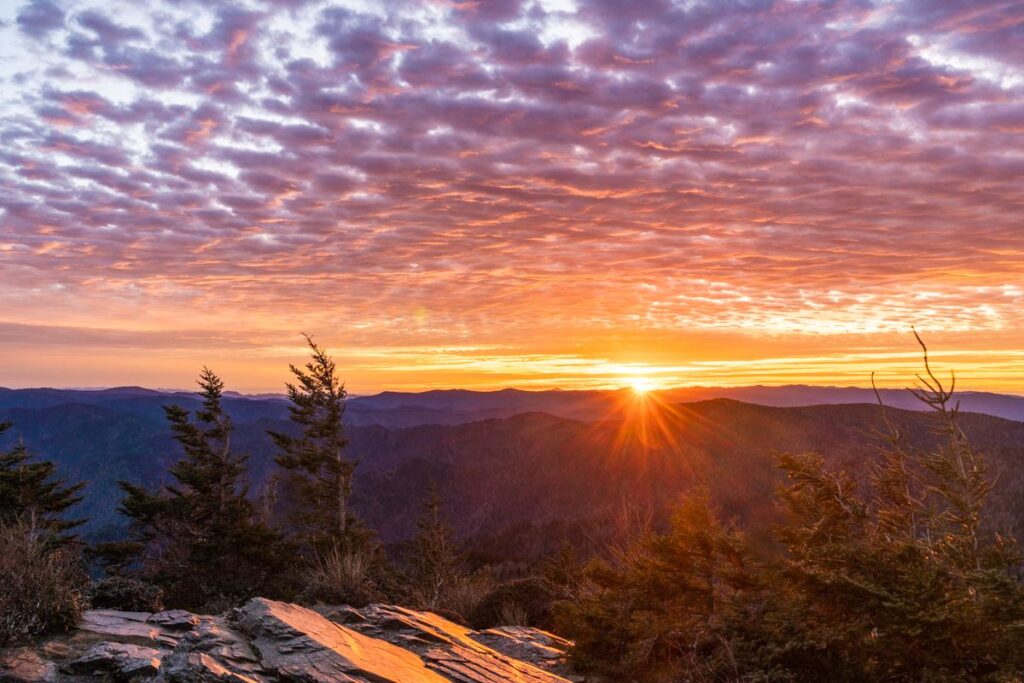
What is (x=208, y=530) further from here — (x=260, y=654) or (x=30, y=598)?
(x=260, y=654)

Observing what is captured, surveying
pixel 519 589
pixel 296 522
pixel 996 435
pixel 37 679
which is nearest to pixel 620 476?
pixel 996 435

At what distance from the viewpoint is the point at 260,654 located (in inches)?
289

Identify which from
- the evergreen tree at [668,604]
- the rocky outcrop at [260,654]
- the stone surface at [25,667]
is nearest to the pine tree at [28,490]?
the rocky outcrop at [260,654]

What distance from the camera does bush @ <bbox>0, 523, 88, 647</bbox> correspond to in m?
7.91

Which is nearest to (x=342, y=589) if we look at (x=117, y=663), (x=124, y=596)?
(x=124, y=596)

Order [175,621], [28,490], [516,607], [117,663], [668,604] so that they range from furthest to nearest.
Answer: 1. [28,490]
2. [516,607]
3. [175,621]
4. [668,604]
5. [117,663]

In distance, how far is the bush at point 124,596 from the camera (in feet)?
38.3

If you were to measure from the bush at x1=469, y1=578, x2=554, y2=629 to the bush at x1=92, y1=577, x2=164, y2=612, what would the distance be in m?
7.59

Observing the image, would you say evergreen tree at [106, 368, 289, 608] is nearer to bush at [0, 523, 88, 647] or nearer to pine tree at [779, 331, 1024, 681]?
bush at [0, 523, 88, 647]

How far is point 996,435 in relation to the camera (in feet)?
532

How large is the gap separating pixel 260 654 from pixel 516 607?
1014 cm

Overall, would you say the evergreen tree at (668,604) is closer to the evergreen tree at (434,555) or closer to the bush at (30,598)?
the bush at (30,598)

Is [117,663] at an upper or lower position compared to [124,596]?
upper

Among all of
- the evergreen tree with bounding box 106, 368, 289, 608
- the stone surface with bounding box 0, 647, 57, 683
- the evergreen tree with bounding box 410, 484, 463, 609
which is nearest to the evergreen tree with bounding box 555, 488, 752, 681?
the stone surface with bounding box 0, 647, 57, 683
